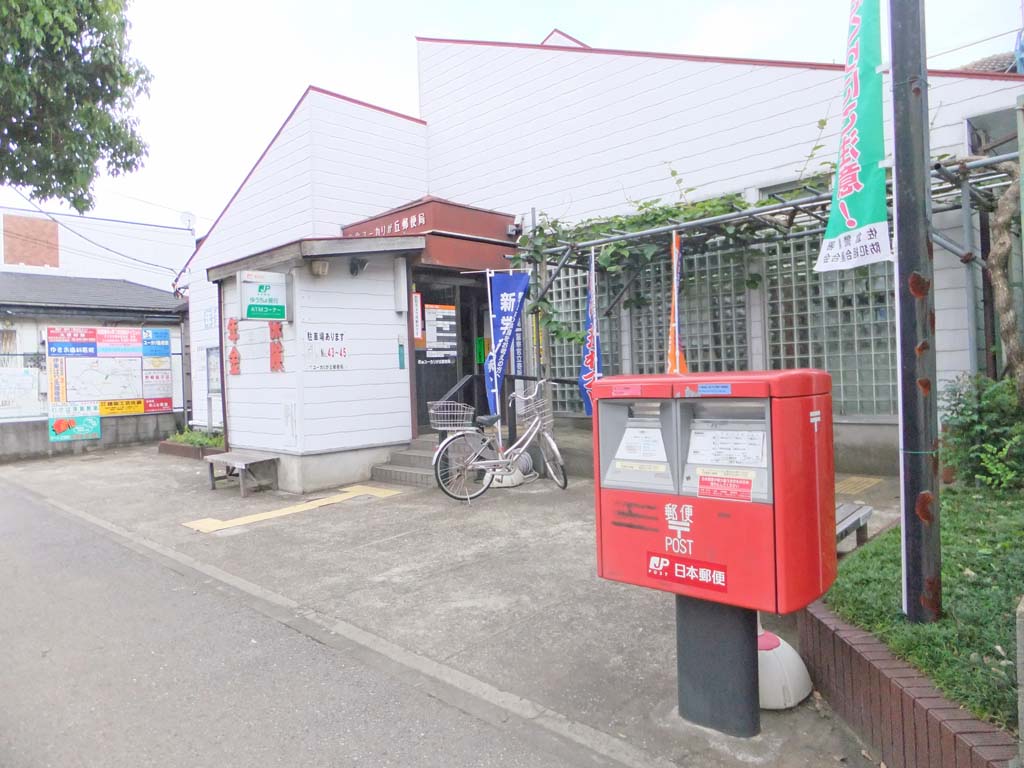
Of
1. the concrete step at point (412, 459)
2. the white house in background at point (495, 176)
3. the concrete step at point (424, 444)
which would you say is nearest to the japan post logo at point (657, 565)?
the white house in background at point (495, 176)

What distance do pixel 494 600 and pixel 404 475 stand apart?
4430 millimetres

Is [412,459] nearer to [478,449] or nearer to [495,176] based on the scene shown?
[478,449]

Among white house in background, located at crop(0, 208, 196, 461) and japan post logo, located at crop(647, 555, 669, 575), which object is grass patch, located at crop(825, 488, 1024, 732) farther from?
white house in background, located at crop(0, 208, 196, 461)

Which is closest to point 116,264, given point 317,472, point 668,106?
point 317,472

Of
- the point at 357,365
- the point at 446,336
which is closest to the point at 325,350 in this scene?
the point at 357,365

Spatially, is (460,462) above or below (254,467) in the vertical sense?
above

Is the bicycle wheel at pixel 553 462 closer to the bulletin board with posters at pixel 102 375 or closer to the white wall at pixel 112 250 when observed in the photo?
the bulletin board with posters at pixel 102 375

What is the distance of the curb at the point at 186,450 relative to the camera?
12.5 m

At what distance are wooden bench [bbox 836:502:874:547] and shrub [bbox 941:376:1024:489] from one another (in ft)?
3.92

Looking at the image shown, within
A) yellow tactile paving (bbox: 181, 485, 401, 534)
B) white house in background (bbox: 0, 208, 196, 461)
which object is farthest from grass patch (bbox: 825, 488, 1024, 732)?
white house in background (bbox: 0, 208, 196, 461)

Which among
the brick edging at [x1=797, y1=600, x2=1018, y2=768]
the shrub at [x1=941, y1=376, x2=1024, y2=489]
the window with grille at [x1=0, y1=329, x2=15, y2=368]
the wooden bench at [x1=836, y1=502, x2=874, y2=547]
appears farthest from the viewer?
the window with grille at [x1=0, y1=329, x2=15, y2=368]

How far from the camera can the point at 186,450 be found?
12.9 meters

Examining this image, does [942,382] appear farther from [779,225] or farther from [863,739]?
[863,739]

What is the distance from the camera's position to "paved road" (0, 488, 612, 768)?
2982mm
